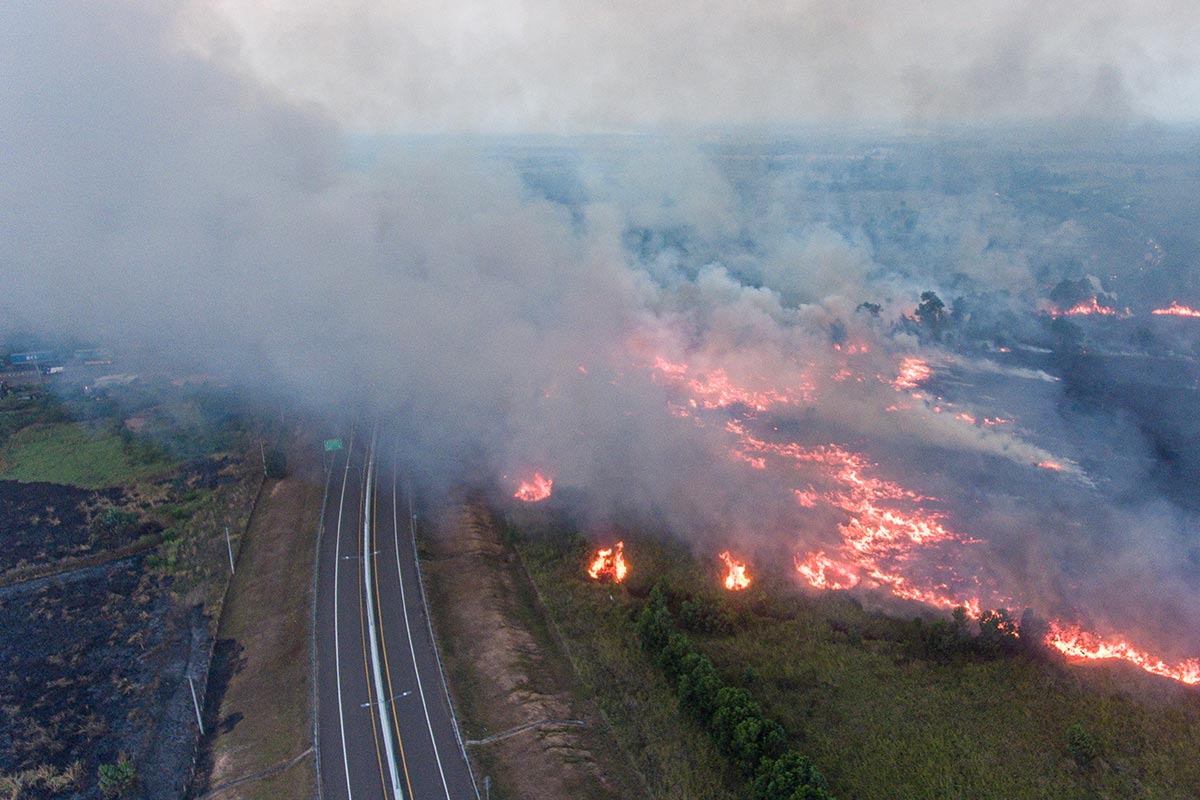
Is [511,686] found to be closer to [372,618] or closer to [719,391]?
[372,618]

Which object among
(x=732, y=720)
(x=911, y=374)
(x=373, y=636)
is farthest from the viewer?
(x=911, y=374)

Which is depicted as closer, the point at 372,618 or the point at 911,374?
the point at 372,618

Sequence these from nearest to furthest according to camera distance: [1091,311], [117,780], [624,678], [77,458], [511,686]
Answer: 1. [117,780]
2. [511,686]
3. [624,678]
4. [77,458]
5. [1091,311]

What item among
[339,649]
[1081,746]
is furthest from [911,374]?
[339,649]

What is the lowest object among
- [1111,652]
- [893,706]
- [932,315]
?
[893,706]

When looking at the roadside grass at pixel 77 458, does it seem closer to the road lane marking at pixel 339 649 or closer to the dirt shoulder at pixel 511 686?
the road lane marking at pixel 339 649

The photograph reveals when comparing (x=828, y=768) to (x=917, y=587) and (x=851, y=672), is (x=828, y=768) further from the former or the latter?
(x=917, y=587)
